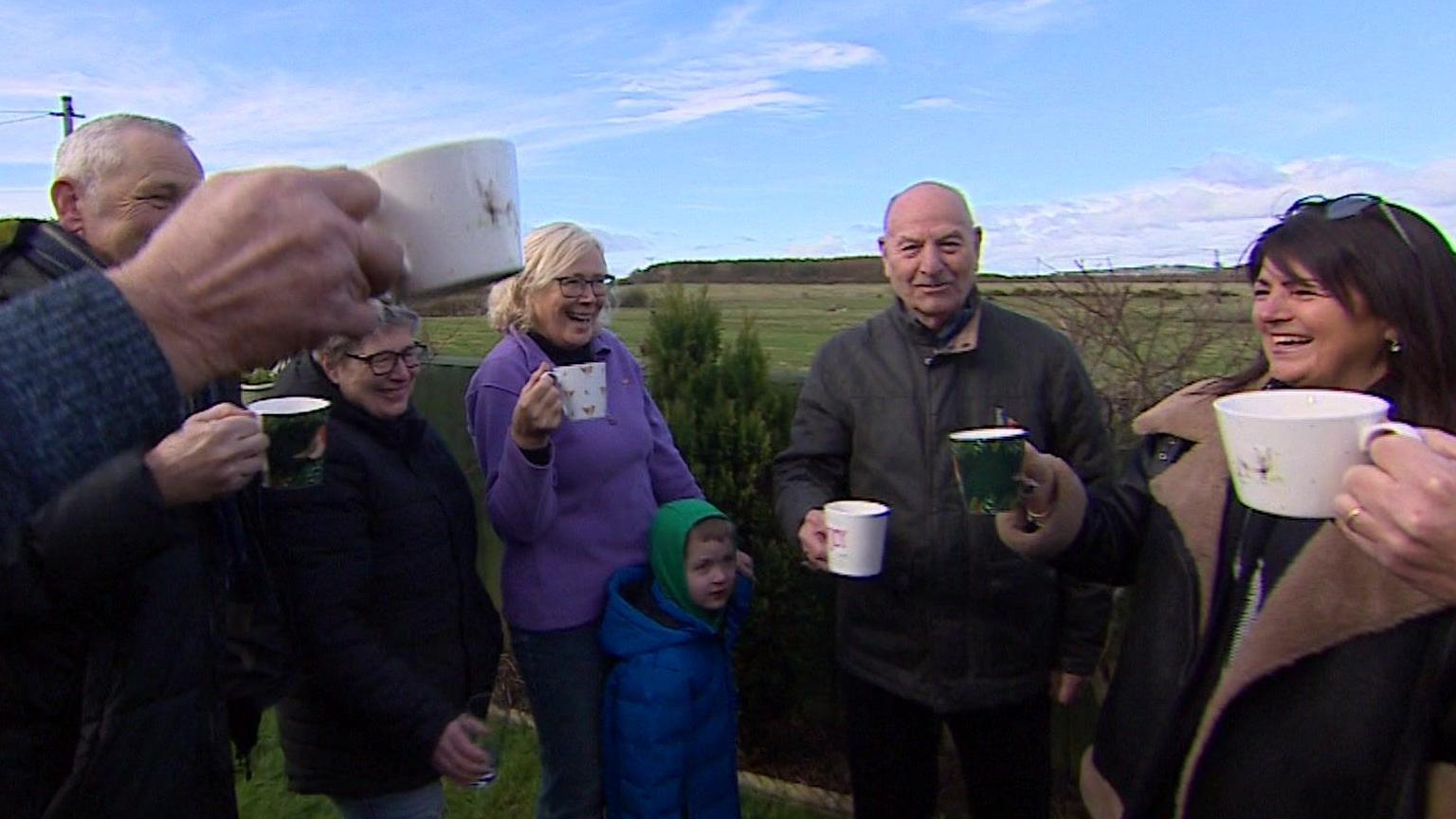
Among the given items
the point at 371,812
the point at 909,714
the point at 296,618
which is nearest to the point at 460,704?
the point at 371,812

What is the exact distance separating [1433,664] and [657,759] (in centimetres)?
203

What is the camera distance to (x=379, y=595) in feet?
8.75

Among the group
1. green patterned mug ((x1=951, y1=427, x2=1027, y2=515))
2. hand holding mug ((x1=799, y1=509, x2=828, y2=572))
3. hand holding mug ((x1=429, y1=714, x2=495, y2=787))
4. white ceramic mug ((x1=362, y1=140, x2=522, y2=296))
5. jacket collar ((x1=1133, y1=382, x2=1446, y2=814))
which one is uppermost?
white ceramic mug ((x1=362, y1=140, x2=522, y2=296))

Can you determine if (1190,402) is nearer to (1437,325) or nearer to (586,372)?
(1437,325)

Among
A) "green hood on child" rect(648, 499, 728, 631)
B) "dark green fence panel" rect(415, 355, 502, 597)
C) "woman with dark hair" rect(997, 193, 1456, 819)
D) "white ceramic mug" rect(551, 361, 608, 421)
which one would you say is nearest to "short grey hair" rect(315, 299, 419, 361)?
"white ceramic mug" rect(551, 361, 608, 421)

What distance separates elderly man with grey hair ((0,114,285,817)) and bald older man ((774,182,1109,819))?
5.01ft

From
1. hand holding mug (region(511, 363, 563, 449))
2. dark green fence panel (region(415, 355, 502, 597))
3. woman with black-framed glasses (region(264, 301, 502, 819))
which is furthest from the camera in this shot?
dark green fence panel (region(415, 355, 502, 597))

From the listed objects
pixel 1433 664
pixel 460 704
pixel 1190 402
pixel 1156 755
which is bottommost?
pixel 460 704

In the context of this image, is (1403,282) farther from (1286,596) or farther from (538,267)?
(538,267)

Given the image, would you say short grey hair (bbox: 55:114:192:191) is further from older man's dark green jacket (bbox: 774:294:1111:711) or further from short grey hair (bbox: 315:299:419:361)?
older man's dark green jacket (bbox: 774:294:1111:711)

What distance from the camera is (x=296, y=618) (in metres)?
2.50

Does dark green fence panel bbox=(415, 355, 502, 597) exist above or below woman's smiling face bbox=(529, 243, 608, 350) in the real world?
below

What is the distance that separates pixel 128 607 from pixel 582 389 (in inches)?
54.4

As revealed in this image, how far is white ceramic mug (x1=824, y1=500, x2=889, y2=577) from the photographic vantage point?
2.64m
